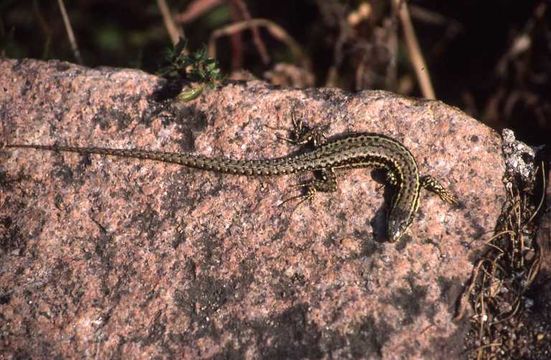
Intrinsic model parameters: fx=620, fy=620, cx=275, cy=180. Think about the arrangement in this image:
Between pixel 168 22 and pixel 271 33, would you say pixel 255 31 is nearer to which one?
pixel 271 33

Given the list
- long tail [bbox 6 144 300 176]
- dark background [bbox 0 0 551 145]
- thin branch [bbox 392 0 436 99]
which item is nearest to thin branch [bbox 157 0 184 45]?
dark background [bbox 0 0 551 145]

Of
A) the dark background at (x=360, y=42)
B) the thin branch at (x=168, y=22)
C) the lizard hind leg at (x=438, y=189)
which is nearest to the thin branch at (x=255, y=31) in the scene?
the dark background at (x=360, y=42)

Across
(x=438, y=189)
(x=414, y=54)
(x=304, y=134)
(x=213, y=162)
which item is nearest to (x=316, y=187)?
(x=304, y=134)

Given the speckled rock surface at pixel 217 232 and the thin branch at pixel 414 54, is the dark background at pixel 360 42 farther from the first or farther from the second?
the speckled rock surface at pixel 217 232

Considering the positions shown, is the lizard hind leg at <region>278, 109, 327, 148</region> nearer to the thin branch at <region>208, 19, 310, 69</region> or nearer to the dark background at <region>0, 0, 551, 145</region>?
the dark background at <region>0, 0, 551, 145</region>

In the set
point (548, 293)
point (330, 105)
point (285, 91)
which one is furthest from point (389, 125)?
point (548, 293)

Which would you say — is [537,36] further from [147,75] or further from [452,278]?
[147,75]
